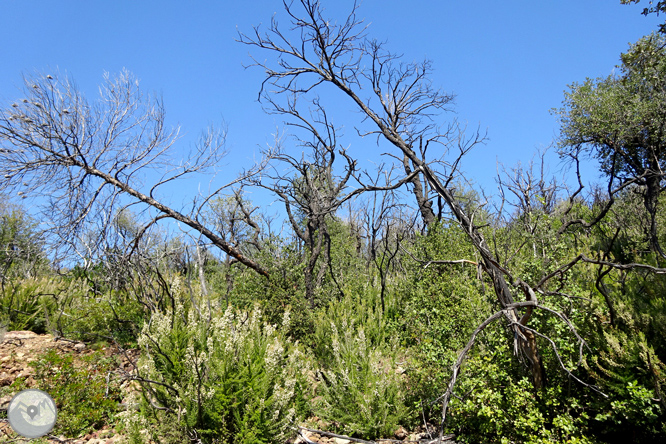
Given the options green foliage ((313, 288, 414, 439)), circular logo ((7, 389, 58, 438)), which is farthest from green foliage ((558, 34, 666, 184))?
circular logo ((7, 389, 58, 438))

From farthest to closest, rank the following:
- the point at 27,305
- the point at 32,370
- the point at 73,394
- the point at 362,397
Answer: the point at 27,305 < the point at 32,370 < the point at 73,394 < the point at 362,397

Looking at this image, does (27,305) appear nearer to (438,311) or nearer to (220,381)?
(220,381)

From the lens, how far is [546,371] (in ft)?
13.3

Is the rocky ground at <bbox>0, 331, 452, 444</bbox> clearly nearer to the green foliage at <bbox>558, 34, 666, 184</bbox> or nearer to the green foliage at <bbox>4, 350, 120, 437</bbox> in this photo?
the green foliage at <bbox>4, 350, 120, 437</bbox>

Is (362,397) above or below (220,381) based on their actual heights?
below

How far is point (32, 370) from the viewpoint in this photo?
6.05 metres

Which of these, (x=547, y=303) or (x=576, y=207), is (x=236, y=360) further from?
(x=576, y=207)

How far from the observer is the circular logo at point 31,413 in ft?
5.49

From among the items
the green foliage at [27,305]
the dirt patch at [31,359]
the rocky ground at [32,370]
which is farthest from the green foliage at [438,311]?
the green foliage at [27,305]

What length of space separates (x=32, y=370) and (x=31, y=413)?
A: 218 inches

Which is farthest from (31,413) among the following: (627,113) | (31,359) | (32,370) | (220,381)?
(627,113)

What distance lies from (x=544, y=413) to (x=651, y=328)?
1213 mm

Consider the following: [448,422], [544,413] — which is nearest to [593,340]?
[544,413]

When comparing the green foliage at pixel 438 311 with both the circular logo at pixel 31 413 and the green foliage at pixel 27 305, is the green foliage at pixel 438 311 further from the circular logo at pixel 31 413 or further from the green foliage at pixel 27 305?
the green foliage at pixel 27 305
